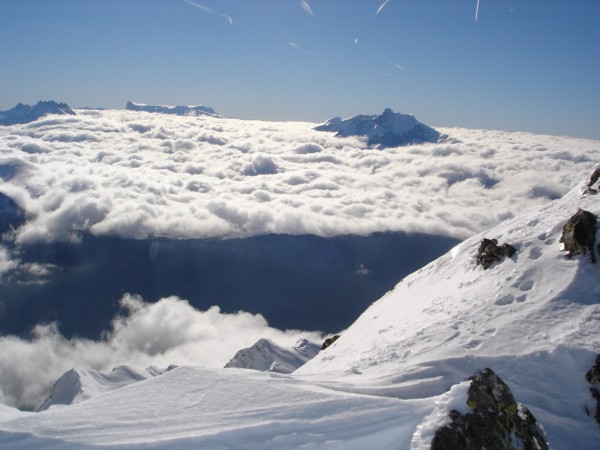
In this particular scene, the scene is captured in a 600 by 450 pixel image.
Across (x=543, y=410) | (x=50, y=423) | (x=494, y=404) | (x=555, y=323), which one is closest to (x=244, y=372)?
(x=50, y=423)

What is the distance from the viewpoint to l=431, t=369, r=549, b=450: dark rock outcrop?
8047 mm

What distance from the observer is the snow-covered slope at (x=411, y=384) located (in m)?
8.11

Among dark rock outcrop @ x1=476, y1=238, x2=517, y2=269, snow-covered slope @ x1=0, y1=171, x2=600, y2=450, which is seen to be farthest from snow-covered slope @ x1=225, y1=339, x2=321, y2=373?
snow-covered slope @ x1=0, y1=171, x2=600, y2=450

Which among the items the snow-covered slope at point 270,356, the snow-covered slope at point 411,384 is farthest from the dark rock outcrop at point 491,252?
the snow-covered slope at point 270,356

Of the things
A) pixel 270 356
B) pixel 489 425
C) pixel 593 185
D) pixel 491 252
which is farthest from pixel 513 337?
pixel 270 356

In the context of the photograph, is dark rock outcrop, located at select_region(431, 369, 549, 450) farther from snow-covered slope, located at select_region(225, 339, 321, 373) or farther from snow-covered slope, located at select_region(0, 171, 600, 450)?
snow-covered slope, located at select_region(225, 339, 321, 373)

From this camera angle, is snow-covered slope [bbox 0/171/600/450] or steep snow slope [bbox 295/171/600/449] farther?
steep snow slope [bbox 295/171/600/449]

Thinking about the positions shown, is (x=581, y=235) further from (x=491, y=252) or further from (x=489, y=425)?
(x=489, y=425)

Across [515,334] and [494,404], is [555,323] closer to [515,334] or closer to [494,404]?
[515,334]

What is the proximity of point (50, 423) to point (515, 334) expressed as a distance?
50.0ft

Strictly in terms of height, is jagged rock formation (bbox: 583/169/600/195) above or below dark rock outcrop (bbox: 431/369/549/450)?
above

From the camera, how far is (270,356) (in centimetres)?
13312

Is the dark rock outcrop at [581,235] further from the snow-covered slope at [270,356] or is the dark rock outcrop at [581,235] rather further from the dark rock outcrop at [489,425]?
the snow-covered slope at [270,356]

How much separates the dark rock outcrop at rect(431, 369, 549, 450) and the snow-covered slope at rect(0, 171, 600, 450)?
257 millimetres
